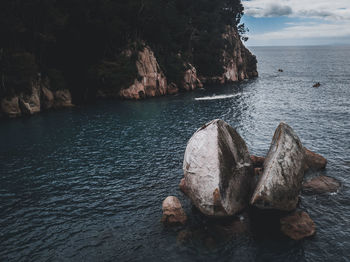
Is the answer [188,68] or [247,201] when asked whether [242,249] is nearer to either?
[247,201]

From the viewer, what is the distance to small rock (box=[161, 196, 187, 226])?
1845cm

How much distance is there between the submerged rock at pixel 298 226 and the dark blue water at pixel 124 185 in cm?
51

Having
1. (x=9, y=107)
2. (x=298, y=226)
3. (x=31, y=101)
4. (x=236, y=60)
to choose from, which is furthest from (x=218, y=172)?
(x=236, y=60)

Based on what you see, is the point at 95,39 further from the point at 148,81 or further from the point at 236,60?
the point at 236,60

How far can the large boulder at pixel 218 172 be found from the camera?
18.1 m

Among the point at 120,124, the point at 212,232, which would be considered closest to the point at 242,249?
the point at 212,232

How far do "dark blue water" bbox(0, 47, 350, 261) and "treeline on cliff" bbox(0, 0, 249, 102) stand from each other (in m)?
11.9

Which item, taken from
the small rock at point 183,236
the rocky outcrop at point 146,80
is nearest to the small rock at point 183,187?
the small rock at point 183,236

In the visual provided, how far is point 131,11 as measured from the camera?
64125 mm

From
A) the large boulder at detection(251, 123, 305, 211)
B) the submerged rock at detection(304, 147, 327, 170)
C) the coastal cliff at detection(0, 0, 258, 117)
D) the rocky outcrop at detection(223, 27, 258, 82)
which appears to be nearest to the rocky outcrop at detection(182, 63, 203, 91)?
the coastal cliff at detection(0, 0, 258, 117)

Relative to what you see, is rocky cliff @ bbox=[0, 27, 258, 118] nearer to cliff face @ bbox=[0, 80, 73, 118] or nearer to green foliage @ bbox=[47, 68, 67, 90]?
cliff face @ bbox=[0, 80, 73, 118]

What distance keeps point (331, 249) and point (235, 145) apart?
8.96 metres

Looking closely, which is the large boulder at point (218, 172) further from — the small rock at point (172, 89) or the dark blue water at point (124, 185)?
the small rock at point (172, 89)

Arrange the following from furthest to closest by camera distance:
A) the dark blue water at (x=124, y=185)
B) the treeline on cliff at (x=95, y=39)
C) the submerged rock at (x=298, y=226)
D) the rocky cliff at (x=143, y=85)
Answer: the rocky cliff at (x=143, y=85) < the treeline on cliff at (x=95, y=39) < the submerged rock at (x=298, y=226) < the dark blue water at (x=124, y=185)
